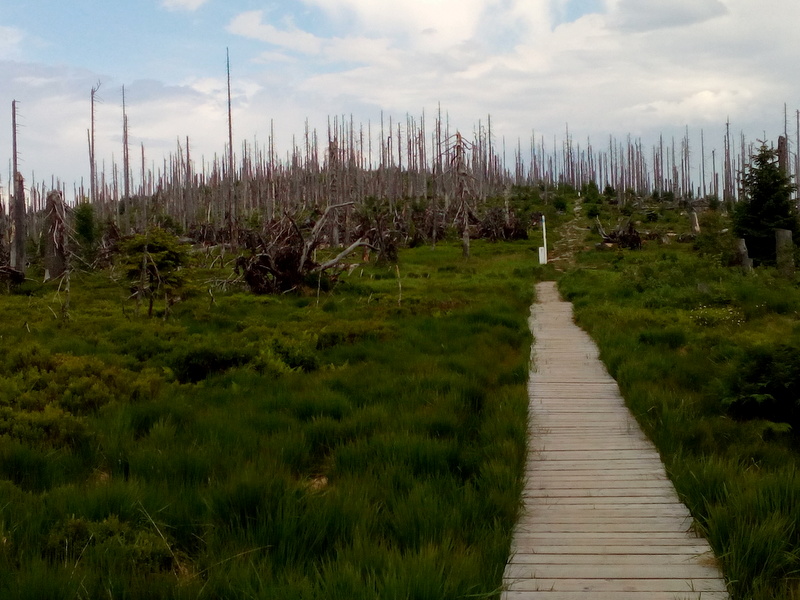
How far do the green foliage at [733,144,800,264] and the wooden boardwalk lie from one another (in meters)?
17.7

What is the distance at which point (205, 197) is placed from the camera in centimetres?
8281

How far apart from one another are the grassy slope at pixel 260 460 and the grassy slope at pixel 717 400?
129 centimetres

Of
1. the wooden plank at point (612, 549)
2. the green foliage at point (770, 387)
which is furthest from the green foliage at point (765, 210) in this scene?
the wooden plank at point (612, 549)

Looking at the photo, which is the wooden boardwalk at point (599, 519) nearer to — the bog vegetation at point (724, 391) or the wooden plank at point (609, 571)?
the wooden plank at point (609, 571)

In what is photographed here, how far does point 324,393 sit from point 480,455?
2.52m

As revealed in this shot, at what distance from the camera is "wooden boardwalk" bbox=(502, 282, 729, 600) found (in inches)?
143

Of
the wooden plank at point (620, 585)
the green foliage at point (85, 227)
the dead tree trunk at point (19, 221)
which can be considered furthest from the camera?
the green foliage at point (85, 227)

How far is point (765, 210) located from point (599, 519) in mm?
21295

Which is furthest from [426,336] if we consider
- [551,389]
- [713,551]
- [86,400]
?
[713,551]

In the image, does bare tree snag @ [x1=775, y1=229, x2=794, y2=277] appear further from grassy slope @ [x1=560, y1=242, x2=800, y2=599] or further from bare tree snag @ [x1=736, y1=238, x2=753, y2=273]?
grassy slope @ [x1=560, y1=242, x2=800, y2=599]

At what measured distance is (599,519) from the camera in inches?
179

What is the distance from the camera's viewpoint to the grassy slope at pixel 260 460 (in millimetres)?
3541

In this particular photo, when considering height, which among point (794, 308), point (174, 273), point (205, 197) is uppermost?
point (205, 197)

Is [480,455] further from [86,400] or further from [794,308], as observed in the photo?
[794,308]
